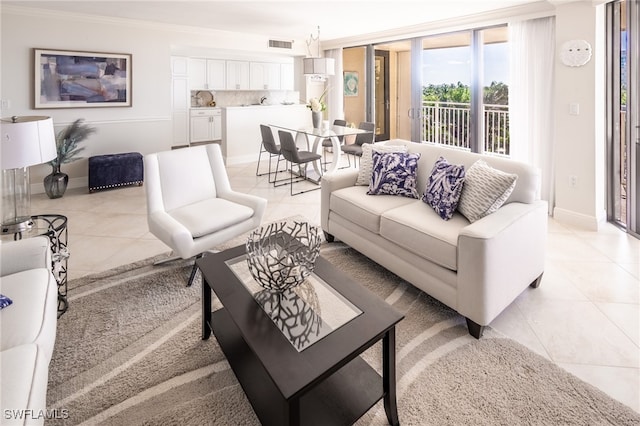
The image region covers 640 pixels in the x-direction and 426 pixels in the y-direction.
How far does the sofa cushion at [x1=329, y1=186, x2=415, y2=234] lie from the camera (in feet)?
9.06

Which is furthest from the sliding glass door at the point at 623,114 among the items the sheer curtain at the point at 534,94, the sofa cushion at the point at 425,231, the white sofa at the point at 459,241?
the sofa cushion at the point at 425,231

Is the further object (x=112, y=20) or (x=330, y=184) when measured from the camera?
(x=112, y=20)

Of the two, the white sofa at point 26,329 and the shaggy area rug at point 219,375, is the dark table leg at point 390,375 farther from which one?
the white sofa at point 26,329

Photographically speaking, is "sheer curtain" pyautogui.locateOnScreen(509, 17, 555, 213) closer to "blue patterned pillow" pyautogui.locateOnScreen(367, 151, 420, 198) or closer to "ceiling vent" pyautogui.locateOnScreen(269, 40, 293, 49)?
"blue patterned pillow" pyautogui.locateOnScreen(367, 151, 420, 198)

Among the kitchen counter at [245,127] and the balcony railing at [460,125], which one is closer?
the balcony railing at [460,125]

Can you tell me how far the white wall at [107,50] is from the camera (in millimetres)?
4742

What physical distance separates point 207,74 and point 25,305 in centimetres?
771

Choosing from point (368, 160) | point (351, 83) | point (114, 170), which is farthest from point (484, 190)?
point (351, 83)

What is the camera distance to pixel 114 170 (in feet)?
17.3

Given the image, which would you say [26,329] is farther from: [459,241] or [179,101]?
[179,101]

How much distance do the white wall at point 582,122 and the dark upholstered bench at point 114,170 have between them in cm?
543

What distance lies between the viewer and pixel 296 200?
489 cm

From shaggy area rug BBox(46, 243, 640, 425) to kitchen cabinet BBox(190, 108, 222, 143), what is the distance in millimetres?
6510

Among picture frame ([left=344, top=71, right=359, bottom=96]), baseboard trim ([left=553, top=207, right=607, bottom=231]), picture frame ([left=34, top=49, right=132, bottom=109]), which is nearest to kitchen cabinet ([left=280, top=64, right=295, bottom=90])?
picture frame ([left=344, top=71, right=359, bottom=96])
